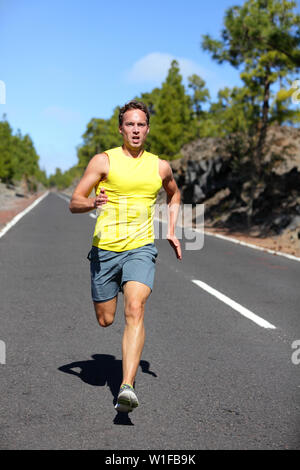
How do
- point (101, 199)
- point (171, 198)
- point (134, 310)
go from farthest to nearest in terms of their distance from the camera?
point (171, 198) → point (134, 310) → point (101, 199)

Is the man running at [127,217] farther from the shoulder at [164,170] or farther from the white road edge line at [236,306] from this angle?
the white road edge line at [236,306]

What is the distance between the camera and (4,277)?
9406 millimetres

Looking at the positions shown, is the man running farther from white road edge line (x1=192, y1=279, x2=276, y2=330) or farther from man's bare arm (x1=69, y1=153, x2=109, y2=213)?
white road edge line (x1=192, y1=279, x2=276, y2=330)

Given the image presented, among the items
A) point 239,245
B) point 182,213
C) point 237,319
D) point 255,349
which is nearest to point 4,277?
point 237,319

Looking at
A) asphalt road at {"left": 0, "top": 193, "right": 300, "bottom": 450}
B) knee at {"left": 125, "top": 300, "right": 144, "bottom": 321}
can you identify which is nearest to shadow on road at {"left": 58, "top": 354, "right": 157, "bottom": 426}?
asphalt road at {"left": 0, "top": 193, "right": 300, "bottom": 450}

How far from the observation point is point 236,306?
754 centimetres

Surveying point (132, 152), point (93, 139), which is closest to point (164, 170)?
point (132, 152)

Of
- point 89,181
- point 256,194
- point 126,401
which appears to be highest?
point 89,181

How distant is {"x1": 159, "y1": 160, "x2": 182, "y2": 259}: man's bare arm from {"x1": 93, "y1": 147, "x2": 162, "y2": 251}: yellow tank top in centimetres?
8

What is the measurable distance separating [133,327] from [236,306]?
3.92 metres

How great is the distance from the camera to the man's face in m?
3.98

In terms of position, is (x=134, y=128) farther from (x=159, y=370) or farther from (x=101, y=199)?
(x=159, y=370)
